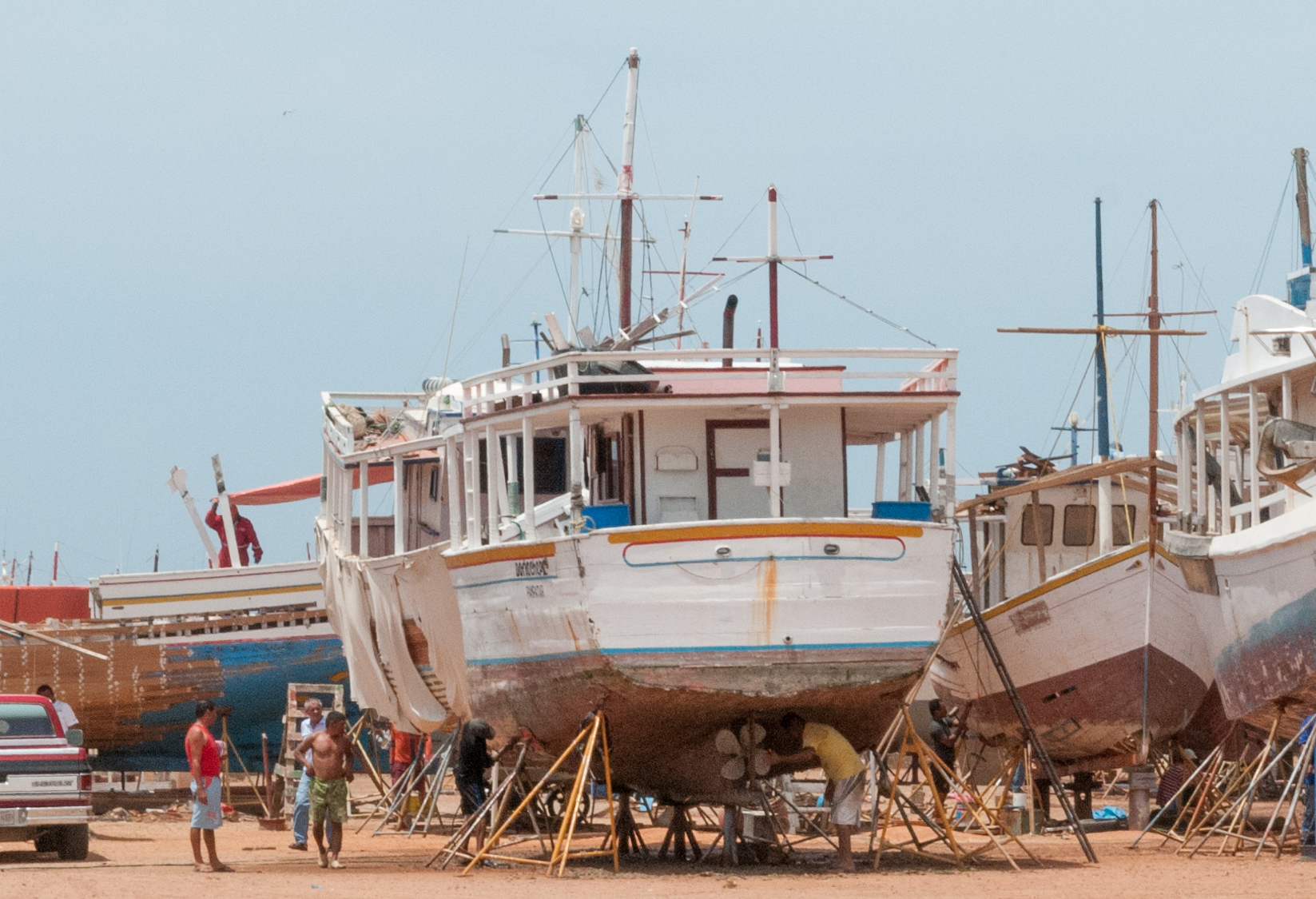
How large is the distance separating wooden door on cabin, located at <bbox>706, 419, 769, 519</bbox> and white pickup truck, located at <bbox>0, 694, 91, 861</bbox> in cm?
641

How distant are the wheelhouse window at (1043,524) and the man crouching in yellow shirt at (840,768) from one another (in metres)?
10.3

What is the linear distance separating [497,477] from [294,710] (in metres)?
8.78

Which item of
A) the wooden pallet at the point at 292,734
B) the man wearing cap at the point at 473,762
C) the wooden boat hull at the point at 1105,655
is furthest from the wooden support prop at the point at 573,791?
the wooden pallet at the point at 292,734

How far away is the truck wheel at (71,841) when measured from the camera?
733 inches

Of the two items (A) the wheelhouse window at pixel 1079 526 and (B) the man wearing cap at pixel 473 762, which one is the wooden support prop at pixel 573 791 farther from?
(A) the wheelhouse window at pixel 1079 526

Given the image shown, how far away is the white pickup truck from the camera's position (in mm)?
17625

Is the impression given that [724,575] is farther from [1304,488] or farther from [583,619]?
[1304,488]

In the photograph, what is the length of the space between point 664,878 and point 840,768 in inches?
70.7

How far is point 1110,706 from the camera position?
2278 centimetres

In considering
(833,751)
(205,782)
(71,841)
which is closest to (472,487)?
(205,782)

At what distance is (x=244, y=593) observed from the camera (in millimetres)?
33625

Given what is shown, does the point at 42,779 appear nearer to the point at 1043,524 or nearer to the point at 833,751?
the point at 833,751

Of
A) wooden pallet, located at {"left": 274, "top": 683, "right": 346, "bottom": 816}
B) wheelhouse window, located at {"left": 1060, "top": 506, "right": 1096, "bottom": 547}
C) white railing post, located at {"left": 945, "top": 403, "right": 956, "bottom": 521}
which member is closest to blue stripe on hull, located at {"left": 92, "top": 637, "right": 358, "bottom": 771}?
wooden pallet, located at {"left": 274, "top": 683, "right": 346, "bottom": 816}

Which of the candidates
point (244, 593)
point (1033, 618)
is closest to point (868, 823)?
point (1033, 618)
